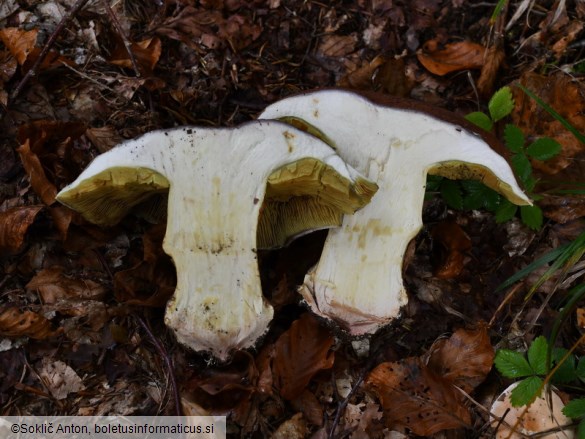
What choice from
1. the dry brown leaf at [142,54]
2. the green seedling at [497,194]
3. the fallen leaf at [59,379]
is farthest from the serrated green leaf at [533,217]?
the fallen leaf at [59,379]

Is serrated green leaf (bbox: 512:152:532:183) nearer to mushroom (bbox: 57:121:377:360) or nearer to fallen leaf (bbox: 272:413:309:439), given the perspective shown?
mushroom (bbox: 57:121:377:360)

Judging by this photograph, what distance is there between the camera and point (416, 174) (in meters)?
2.58

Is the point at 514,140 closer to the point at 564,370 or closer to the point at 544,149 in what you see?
the point at 544,149

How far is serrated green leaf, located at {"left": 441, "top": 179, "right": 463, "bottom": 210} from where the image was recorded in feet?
9.79

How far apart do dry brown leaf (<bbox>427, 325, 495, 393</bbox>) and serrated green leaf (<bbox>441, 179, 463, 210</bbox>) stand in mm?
722

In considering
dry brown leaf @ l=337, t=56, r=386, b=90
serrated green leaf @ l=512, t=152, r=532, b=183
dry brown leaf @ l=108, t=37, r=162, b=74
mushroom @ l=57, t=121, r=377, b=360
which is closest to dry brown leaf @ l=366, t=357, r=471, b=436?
mushroom @ l=57, t=121, r=377, b=360

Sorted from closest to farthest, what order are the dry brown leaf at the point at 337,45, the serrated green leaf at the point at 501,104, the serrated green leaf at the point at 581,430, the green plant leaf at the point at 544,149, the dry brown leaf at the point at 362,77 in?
the serrated green leaf at the point at 581,430
the green plant leaf at the point at 544,149
the serrated green leaf at the point at 501,104
the dry brown leaf at the point at 362,77
the dry brown leaf at the point at 337,45

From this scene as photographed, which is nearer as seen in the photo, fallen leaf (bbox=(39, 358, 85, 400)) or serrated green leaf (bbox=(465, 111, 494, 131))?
fallen leaf (bbox=(39, 358, 85, 400))

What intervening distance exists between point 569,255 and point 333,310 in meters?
1.36

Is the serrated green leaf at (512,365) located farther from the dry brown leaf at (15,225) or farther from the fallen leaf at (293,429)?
the dry brown leaf at (15,225)

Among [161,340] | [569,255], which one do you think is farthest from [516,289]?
[161,340]

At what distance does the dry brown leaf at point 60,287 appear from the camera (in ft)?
8.88

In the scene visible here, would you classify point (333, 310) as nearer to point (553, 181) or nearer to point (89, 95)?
point (553, 181)

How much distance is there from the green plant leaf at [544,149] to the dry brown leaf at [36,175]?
2.66 metres
